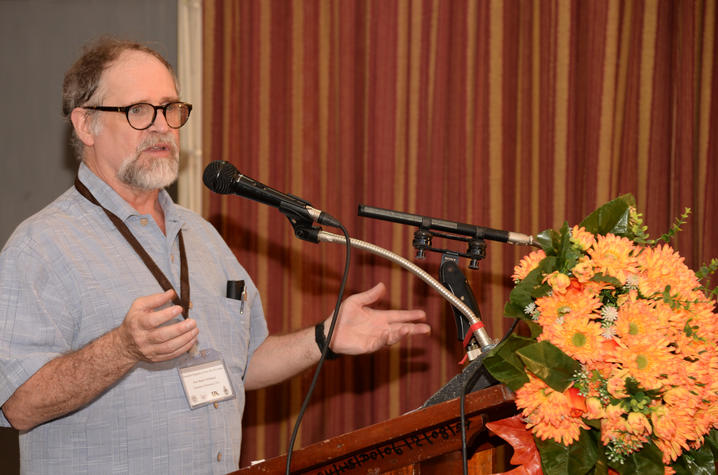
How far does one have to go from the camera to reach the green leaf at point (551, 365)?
38.2 inches

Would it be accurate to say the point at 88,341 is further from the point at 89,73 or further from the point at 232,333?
the point at 89,73

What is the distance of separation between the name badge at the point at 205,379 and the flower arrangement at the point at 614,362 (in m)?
0.88

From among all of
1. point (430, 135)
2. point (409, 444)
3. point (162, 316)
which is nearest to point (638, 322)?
point (409, 444)

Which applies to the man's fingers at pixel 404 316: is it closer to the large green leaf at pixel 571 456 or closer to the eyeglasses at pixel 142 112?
the large green leaf at pixel 571 456

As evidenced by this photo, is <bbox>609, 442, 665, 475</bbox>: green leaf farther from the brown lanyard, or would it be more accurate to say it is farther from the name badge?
the brown lanyard

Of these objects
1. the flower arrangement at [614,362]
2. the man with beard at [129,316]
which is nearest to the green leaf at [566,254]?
the flower arrangement at [614,362]

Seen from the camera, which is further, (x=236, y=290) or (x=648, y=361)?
(x=236, y=290)

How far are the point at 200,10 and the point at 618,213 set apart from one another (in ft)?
7.33

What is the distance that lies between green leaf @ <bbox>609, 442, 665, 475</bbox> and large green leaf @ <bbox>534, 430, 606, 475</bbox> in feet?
0.12

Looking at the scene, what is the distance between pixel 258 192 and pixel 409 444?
23.4 inches

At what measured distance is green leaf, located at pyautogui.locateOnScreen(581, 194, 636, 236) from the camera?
1.12 meters

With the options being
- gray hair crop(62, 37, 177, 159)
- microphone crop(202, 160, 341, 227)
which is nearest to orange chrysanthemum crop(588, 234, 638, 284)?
microphone crop(202, 160, 341, 227)

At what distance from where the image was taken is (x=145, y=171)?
6.02 ft

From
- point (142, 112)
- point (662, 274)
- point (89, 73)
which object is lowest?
point (662, 274)
